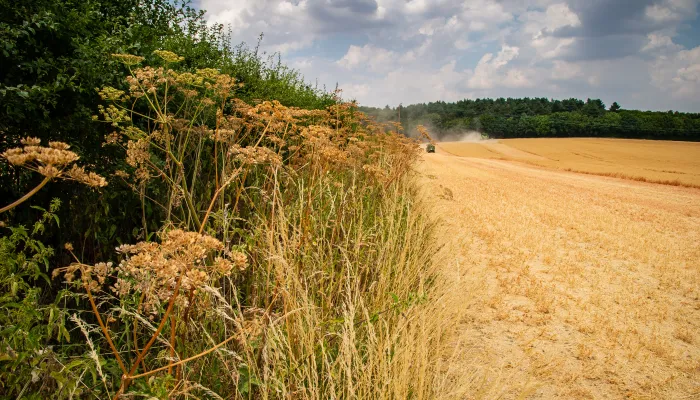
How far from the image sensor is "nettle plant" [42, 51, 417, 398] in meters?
1.57

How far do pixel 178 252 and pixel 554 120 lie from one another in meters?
79.0

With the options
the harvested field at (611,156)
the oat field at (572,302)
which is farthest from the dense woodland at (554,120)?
the oat field at (572,302)

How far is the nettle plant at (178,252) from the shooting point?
1.57 m

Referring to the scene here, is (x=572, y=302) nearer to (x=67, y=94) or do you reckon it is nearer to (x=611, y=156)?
(x=67, y=94)

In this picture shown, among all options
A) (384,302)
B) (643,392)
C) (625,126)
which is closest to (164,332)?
(384,302)

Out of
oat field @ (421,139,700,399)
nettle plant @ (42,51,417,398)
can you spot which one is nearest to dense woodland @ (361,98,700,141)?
oat field @ (421,139,700,399)

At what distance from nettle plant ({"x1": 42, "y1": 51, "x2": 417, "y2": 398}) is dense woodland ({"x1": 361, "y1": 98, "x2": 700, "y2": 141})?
163ft

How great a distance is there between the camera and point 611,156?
44594mm

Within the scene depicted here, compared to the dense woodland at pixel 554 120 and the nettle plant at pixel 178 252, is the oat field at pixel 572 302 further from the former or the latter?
the dense woodland at pixel 554 120

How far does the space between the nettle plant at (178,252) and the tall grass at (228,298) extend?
2 centimetres

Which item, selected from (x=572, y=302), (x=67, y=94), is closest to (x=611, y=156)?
(x=572, y=302)

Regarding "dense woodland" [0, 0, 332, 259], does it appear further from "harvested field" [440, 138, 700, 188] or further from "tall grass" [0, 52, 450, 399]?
"harvested field" [440, 138, 700, 188]

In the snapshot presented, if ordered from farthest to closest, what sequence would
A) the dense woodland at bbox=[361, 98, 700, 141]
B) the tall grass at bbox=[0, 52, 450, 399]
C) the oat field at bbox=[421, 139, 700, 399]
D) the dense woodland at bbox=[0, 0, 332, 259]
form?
1. the dense woodland at bbox=[361, 98, 700, 141]
2. the oat field at bbox=[421, 139, 700, 399]
3. the dense woodland at bbox=[0, 0, 332, 259]
4. the tall grass at bbox=[0, 52, 450, 399]

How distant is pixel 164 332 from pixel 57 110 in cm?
177
